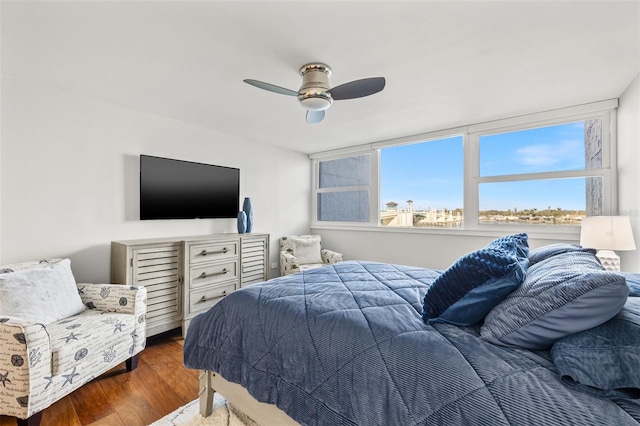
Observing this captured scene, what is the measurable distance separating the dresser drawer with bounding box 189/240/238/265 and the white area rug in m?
1.48

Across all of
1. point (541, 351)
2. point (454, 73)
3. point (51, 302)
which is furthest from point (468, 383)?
point (51, 302)

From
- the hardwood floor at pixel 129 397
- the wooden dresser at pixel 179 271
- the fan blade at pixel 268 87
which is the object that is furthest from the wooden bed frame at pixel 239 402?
the fan blade at pixel 268 87

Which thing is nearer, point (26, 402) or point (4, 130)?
point (26, 402)

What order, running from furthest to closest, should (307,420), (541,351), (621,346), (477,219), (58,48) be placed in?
(477,219) < (58,48) < (307,420) < (541,351) < (621,346)

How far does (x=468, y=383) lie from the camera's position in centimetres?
88

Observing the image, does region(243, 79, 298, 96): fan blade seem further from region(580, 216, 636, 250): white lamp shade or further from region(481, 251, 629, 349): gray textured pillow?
region(580, 216, 636, 250): white lamp shade

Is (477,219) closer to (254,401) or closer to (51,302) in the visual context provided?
(254,401)

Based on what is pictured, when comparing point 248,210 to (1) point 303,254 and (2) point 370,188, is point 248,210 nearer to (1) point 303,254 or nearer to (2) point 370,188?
(1) point 303,254

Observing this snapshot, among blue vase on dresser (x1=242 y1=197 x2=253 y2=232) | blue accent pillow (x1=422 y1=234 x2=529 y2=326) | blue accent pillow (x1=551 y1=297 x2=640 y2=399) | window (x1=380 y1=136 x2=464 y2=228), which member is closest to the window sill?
window (x1=380 y1=136 x2=464 y2=228)

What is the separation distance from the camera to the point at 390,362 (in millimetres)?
1030

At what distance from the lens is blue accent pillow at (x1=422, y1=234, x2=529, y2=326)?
1104 mm

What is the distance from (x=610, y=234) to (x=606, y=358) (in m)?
2.14

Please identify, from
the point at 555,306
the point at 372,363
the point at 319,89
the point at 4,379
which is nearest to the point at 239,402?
the point at 372,363

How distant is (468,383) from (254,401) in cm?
109
